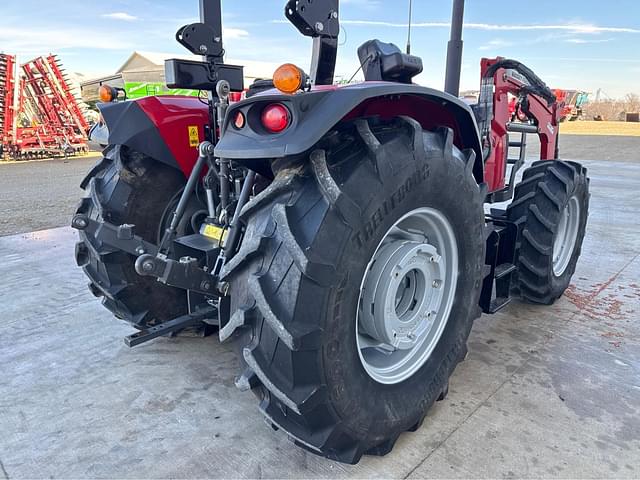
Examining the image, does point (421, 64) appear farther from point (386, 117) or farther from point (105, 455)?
point (105, 455)

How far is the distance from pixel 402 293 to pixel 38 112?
16182 mm

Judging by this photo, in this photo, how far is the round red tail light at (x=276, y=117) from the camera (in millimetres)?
1565

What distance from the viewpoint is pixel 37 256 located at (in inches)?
186

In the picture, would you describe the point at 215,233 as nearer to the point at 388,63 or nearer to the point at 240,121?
the point at 240,121

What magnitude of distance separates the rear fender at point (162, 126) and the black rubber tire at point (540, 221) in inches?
80.7

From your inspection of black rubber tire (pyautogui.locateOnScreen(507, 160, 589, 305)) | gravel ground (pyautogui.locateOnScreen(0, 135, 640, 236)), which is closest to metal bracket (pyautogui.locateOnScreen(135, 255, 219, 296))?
black rubber tire (pyautogui.locateOnScreen(507, 160, 589, 305))

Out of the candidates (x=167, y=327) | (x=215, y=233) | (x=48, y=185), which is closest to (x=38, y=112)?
(x=48, y=185)

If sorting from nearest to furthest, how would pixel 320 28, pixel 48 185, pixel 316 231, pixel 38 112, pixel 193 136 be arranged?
pixel 316 231 → pixel 320 28 → pixel 193 136 → pixel 48 185 → pixel 38 112

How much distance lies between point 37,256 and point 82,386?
274 centimetres

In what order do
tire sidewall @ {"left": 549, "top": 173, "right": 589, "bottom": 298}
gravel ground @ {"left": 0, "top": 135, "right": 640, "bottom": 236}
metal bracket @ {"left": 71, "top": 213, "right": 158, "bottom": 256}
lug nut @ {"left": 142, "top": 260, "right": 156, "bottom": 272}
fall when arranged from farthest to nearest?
gravel ground @ {"left": 0, "top": 135, "right": 640, "bottom": 236}, tire sidewall @ {"left": 549, "top": 173, "right": 589, "bottom": 298}, metal bracket @ {"left": 71, "top": 213, "right": 158, "bottom": 256}, lug nut @ {"left": 142, "top": 260, "right": 156, "bottom": 272}

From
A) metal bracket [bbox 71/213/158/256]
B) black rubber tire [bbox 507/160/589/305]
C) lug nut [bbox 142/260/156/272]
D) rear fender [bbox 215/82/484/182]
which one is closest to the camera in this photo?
rear fender [bbox 215/82/484/182]

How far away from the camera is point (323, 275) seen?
1535 millimetres

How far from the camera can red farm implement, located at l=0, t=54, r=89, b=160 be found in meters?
13.9

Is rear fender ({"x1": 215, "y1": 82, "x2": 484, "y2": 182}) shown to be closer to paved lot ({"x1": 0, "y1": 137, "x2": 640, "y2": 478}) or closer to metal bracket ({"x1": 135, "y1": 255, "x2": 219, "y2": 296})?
metal bracket ({"x1": 135, "y1": 255, "x2": 219, "y2": 296})
